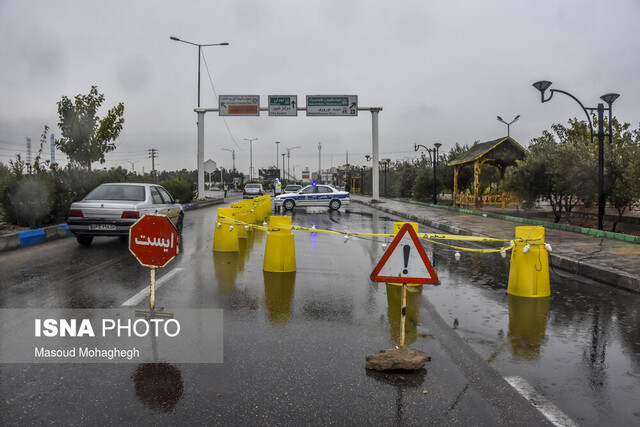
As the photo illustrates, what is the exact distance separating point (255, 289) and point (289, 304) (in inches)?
37.6

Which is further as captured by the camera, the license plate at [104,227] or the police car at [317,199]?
the police car at [317,199]

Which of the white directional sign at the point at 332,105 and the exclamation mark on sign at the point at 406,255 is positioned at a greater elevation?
the white directional sign at the point at 332,105

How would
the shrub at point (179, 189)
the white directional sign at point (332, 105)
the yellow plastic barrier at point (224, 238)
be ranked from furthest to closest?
the white directional sign at point (332, 105)
the shrub at point (179, 189)
the yellow plastic barrier at point (224, 238)

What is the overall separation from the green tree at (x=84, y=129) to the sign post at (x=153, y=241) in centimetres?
1814

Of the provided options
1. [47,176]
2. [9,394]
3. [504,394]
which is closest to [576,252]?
[504,394]

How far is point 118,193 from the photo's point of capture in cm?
1117

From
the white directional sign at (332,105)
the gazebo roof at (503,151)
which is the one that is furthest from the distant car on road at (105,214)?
the white directional sign at (332,105)

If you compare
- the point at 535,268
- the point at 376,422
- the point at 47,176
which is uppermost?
the point at 47,176

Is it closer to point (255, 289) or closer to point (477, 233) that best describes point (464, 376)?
point (255, 289)

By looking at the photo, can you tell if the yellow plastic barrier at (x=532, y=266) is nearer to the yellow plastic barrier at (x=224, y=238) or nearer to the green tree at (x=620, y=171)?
the yellow plastic barrier at (x=224, y=238)

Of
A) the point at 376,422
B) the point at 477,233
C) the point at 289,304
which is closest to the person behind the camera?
the point at 376,422

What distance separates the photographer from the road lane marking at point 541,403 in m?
3.06

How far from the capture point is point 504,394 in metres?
3.45

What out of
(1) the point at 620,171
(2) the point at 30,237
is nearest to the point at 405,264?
(2) the point at 30,237
